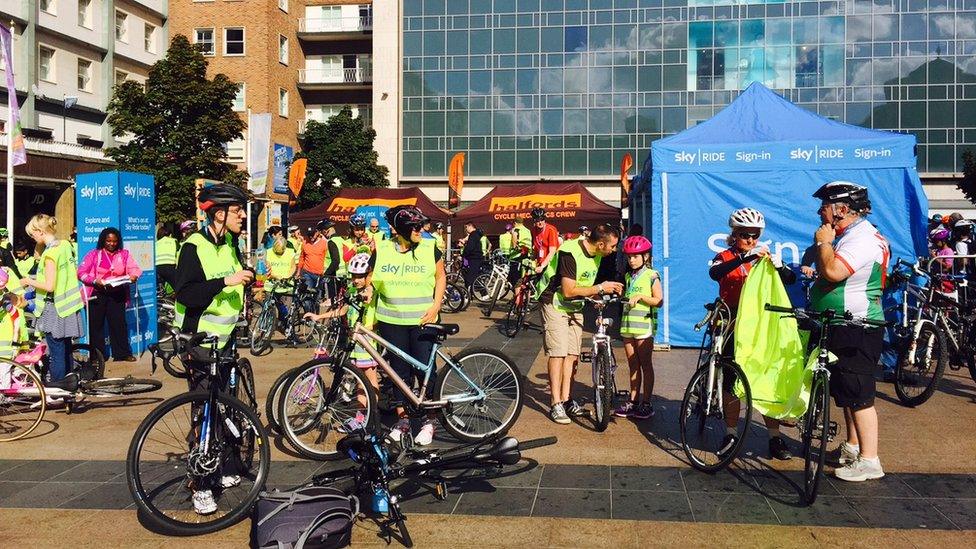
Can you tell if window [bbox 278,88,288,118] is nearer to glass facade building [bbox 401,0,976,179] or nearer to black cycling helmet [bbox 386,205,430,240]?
glass facade building [bbox 401,0,976,179]

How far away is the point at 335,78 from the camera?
159 feet

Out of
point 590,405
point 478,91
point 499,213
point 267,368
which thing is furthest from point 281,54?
point 590,405

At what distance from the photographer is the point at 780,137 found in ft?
34.4

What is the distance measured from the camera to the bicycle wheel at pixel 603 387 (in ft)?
21.3

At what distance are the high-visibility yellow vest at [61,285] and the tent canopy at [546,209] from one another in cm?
1335

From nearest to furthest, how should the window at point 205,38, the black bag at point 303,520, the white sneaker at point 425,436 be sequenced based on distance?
1. the black bag at point 303,520
2. the white sneaker at point 425,436
3. the window at point 205,38

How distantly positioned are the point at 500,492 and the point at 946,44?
1686 inches

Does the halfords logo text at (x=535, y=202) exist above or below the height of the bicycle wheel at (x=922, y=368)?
above

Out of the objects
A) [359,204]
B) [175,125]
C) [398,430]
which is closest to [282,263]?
[398,430]

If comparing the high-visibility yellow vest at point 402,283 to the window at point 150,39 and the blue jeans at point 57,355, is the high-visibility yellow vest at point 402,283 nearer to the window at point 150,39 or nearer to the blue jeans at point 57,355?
the blue jeans at point 57,355

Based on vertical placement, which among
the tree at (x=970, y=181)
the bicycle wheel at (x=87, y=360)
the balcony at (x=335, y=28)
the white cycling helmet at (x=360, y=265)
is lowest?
the bicycle wheel at (x=87, y=360)

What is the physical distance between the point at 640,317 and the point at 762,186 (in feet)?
14.7

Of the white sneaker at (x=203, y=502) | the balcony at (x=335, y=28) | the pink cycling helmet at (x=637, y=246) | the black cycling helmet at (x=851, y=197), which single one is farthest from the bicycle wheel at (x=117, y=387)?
the balcony at (x=335, y=28)

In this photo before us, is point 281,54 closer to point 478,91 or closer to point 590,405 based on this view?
point 478,91
